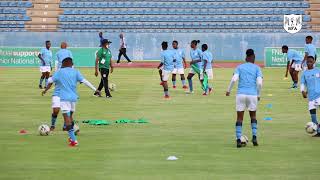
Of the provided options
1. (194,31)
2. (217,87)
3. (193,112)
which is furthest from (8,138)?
(194,31)

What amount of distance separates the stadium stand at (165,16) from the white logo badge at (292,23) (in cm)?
45

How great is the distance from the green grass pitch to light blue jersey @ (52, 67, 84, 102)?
1.02m

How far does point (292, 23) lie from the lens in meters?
63.3

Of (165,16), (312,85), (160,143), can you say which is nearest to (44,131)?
(160,143)

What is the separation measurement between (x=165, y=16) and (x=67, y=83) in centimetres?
4669

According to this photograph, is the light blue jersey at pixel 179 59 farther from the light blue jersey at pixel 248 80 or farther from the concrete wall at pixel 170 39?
the concrete wall at pixel 170 39

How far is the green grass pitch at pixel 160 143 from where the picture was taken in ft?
46.9

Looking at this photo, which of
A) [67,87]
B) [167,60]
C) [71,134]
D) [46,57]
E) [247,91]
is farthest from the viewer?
[46,57]

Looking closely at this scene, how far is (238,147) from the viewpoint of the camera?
17406mm

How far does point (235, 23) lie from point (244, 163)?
4958 cm

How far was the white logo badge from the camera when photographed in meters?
63.1

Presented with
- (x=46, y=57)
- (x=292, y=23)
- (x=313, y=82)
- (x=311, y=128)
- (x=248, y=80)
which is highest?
(x=292, y=23)

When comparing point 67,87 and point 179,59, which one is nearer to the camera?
point 67,87

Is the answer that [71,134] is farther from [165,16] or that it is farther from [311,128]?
[165,16]
